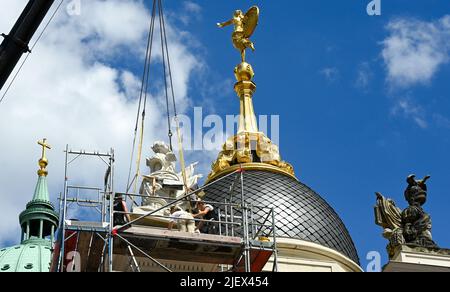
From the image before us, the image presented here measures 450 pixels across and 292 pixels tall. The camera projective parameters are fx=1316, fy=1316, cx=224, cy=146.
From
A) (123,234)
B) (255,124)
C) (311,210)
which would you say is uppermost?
(255,124)

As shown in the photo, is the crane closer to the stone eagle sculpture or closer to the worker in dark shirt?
the worker in dark shirt

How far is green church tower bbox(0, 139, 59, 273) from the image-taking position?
232ft

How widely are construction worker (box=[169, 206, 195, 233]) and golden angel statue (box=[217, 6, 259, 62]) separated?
22.2 m

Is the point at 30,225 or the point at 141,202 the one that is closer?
the point at 141,202

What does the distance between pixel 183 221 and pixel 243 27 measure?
23.5 metres

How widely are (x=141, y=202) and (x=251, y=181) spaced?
9982 mm

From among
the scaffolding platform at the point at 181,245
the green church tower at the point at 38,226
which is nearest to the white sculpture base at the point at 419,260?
the scaffolding platform at the point at 181,245

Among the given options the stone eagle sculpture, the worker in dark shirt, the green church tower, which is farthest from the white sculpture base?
the green church tower

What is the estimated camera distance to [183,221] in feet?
106

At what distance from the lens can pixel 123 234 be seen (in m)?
29.6

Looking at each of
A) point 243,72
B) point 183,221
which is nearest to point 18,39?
point 183,221
